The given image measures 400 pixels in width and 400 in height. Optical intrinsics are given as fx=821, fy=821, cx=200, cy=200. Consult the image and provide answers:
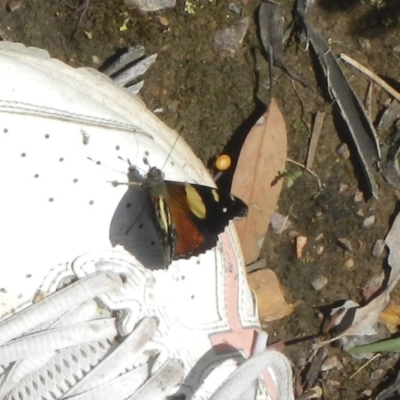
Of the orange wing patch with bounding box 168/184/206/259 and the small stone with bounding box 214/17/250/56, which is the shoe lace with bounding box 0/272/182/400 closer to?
the orange wing patch with bounding box 168/184/206/259

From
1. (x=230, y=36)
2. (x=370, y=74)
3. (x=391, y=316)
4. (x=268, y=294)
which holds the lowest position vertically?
(x=391, y=316)

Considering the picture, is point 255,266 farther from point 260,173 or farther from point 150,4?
point 150,4

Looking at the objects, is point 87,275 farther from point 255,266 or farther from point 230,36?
point 230,36

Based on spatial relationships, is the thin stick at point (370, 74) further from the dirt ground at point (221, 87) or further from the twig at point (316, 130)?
the twig at point (316, 130)

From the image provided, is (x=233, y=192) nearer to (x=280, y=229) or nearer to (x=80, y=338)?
(x=280, y=229)

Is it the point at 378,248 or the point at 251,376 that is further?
the point at 378,248

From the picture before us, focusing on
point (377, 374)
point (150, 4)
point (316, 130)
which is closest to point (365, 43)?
point (316, 130)

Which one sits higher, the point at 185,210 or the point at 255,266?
the point at 185,210
